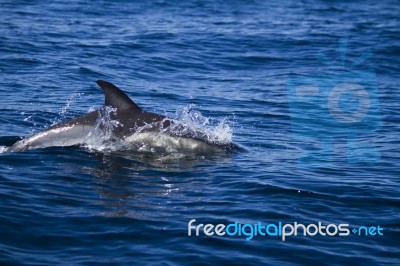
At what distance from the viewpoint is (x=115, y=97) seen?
13430mm

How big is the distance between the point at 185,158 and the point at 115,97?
154 cm

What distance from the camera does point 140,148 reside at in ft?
45.1

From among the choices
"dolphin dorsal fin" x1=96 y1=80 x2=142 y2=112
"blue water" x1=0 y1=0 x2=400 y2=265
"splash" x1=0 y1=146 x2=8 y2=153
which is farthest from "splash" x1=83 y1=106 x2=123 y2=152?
"splash" x1=0 y1=146 x2=8 y2=153

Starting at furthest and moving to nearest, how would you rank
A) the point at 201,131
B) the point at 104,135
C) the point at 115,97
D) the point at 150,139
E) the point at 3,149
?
the point at 201,131, the point at 150,139, the point at 3,149, the point at 104,135, the point at 115,97

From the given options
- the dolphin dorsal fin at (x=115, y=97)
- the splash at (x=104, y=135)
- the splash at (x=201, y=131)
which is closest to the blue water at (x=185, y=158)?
the splash at (x=104, y=135)

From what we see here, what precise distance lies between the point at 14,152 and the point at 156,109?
17.6 ft

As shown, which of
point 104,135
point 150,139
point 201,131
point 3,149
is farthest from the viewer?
point 201,131

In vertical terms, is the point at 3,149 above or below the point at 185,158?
above

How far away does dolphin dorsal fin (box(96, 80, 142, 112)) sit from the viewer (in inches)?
523

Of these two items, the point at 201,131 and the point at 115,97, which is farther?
the point at 201,131

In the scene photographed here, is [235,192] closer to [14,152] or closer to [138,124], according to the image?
[138,124]

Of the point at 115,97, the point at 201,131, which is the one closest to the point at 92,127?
the point at 115,97

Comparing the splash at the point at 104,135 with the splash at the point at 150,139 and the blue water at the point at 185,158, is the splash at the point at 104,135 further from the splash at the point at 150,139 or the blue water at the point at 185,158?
the blue water at the point at 185,158

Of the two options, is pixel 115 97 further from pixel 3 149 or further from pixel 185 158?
pixel 3 149
